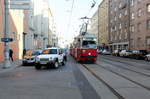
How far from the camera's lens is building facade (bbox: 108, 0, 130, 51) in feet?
190

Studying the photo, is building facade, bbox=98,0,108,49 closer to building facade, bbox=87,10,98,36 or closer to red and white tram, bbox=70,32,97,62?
building facade, bbox=87,10,98,36

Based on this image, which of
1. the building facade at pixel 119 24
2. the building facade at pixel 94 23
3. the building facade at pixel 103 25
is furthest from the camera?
the building facade at pixel 94 23

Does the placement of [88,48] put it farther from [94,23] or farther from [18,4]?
[94,23]

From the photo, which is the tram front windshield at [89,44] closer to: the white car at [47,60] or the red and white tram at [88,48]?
the red and white tram at [88,48]

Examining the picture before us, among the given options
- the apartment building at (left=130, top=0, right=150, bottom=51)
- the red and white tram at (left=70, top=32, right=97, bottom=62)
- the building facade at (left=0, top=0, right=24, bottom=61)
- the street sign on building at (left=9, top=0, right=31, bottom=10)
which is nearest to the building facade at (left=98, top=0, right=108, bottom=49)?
the apartment building at (left=130, top=0, right=150, bottom=51)

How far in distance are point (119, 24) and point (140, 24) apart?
599 inches

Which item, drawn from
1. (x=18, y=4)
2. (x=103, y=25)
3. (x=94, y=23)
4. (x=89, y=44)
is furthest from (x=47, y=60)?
(x=94, y=23)

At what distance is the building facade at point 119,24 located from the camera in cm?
5794

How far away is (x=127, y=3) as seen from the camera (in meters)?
58.1

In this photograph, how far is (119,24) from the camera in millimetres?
64375

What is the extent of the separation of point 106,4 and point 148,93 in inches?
2911

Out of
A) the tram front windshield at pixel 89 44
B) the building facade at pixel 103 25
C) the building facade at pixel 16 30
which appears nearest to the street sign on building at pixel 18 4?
the tram front windshield at pixel 89 44

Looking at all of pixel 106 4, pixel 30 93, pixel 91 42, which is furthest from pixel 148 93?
pixel 106 4

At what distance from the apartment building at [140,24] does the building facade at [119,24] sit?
8.40 ft
